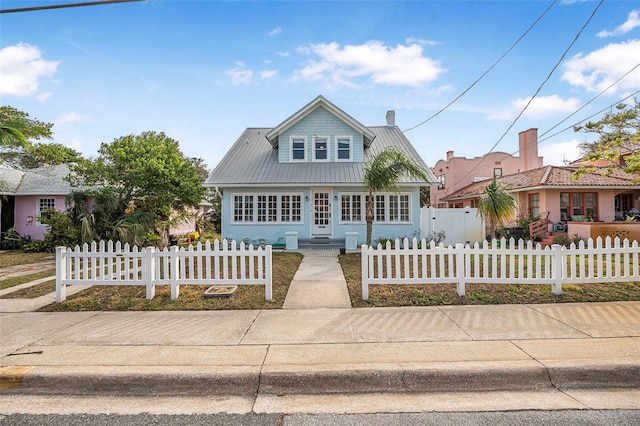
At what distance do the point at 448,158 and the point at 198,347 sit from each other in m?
29.3

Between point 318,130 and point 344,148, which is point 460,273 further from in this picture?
point 318,130

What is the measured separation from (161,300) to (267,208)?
375 inches

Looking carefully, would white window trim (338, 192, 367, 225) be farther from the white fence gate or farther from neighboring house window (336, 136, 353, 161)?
the white fence gate

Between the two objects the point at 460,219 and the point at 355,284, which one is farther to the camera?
the point at 460,219

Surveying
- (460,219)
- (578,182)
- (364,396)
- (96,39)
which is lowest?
(364,396)

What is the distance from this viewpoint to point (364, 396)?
130 inches

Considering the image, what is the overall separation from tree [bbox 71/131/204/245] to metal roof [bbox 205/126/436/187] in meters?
1.27

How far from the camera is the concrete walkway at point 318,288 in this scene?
616 cm

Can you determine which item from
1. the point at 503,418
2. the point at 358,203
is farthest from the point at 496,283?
the point at 358,203

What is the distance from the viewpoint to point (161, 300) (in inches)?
248

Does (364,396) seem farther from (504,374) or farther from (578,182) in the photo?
(578,182)

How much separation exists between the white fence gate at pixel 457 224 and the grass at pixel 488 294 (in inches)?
356

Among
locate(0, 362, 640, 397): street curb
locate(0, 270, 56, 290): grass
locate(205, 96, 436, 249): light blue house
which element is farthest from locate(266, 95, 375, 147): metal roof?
locate(0, 362, 640, 397): street curb

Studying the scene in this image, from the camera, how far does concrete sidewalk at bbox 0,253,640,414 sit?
325 cm
